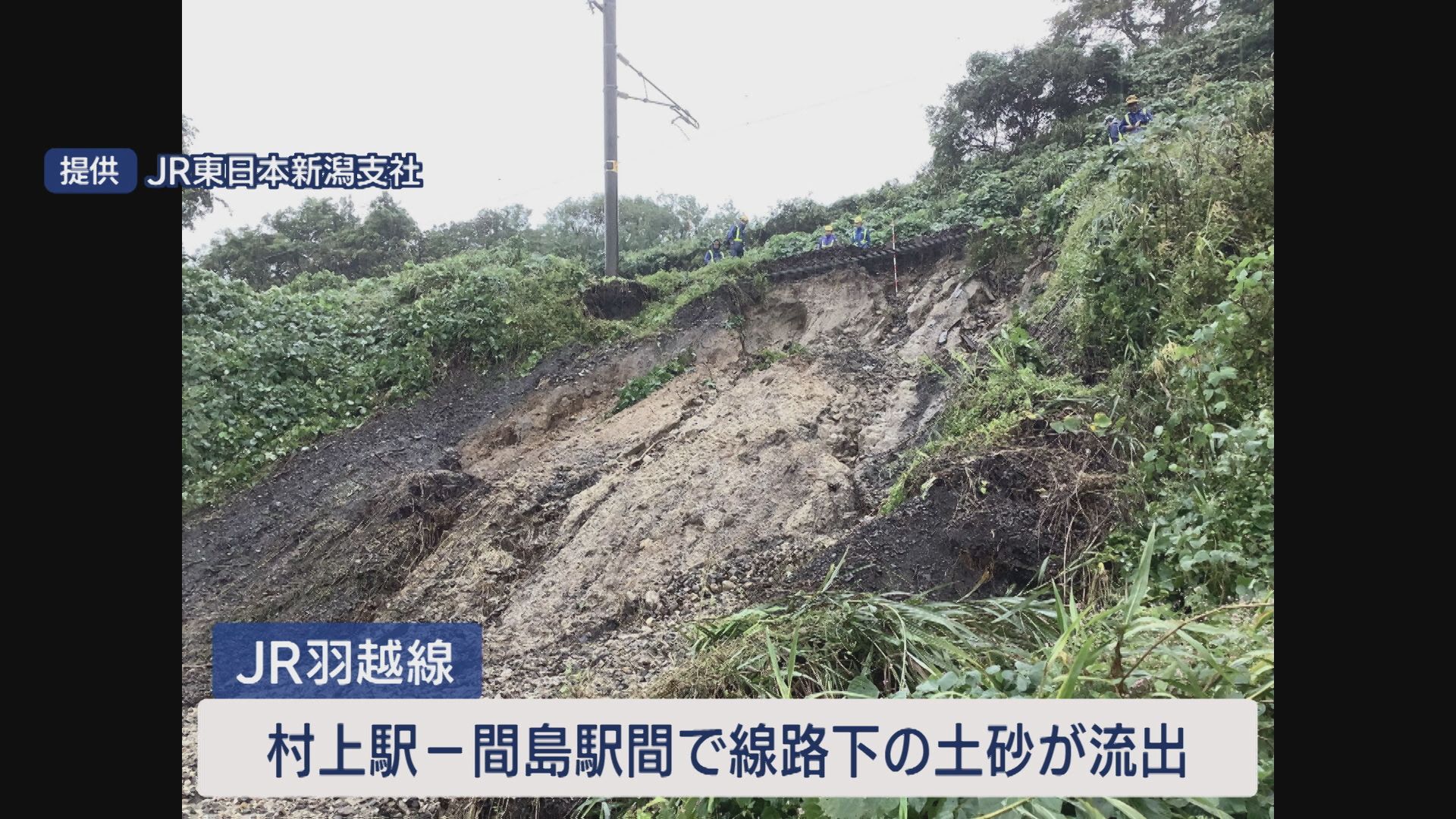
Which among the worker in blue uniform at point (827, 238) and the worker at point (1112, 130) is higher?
the worker at point (1112, 130)

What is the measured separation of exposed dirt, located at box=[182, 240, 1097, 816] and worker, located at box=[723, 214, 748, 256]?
1.00 feet

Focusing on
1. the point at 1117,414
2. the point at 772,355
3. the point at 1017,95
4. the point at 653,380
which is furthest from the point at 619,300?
the point at 1117,414

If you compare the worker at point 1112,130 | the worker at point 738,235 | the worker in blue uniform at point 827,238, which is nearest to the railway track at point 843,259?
the worker in blue uniform at point 827,238

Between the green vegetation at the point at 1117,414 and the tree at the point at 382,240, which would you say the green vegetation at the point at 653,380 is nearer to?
the tree at the point at 382,240

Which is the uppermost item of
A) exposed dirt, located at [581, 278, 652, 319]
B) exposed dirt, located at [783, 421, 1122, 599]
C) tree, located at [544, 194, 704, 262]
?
tree, located at [544, 194, 704, 262]

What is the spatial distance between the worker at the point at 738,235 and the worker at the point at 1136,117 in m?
1.89

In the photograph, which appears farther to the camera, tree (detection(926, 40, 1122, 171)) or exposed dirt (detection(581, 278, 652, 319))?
exposed dirt (detection(581, 278, 652, 319))

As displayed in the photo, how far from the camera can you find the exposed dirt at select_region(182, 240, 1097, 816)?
272cm

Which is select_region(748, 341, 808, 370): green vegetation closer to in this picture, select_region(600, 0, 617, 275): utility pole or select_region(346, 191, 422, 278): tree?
select_region(600, 0, 617, 275): utility pole

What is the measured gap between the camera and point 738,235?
168 inches

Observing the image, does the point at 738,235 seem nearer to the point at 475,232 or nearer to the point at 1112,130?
the point at 475,232

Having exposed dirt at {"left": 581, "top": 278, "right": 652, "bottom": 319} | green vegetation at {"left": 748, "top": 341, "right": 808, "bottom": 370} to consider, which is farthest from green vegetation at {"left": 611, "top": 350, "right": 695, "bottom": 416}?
exposed dirt at {"left": 581, "top": 278, "right": 652, "bottom": 319}

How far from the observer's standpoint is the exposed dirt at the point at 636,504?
2.72 meters

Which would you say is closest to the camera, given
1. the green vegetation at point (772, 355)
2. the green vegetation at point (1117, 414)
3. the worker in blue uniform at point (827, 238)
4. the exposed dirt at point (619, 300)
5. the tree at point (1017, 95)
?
the green vegetation at point (1117, 414)
